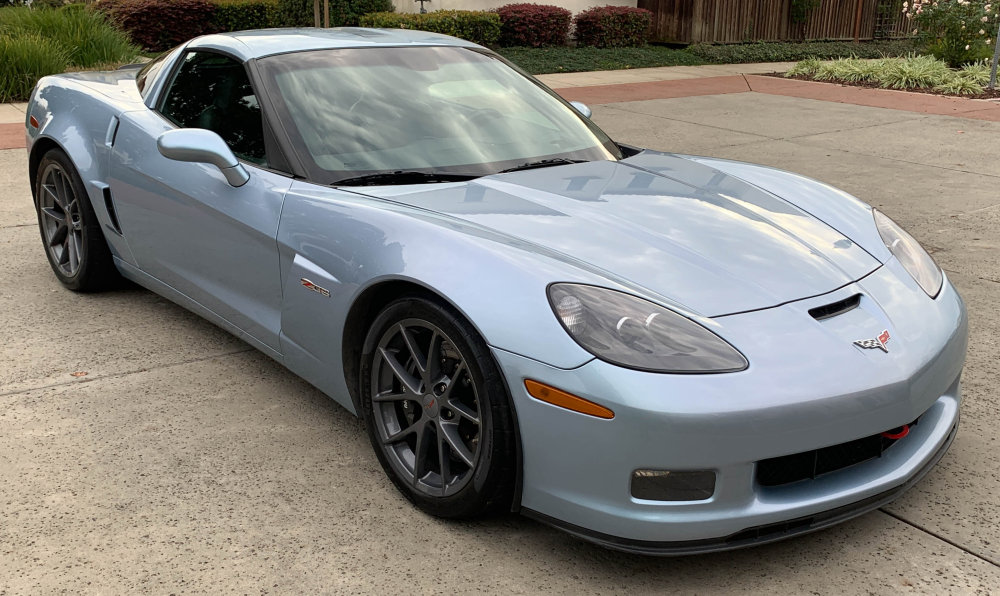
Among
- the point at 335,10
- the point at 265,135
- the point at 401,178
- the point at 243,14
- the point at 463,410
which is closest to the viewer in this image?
the point at 463,410

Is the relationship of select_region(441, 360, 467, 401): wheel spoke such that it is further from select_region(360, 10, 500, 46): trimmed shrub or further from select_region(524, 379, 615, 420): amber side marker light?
select_region(360, 10, 500, 46): trimmed shrub

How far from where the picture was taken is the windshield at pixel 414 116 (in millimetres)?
3510

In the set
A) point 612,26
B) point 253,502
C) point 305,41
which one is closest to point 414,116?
point 305,41

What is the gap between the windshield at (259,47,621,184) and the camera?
3.51 metres

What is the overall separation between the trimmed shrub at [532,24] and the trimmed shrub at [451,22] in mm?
411

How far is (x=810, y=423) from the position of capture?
2.45 m

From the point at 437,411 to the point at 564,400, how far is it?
0.52m

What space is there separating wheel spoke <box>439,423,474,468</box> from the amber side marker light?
1.17 feet

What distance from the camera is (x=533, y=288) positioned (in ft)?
8.59

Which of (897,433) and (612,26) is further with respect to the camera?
(612,26)

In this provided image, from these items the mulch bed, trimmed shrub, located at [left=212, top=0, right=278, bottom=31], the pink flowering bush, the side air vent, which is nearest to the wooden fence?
the mulch bed

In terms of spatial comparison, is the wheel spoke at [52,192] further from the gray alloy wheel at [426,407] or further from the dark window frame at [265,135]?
the gray alloy wheel at [426,407]

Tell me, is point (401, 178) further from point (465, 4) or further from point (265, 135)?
point (465, 4)

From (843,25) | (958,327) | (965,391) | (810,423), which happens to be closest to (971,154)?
(965,391)
